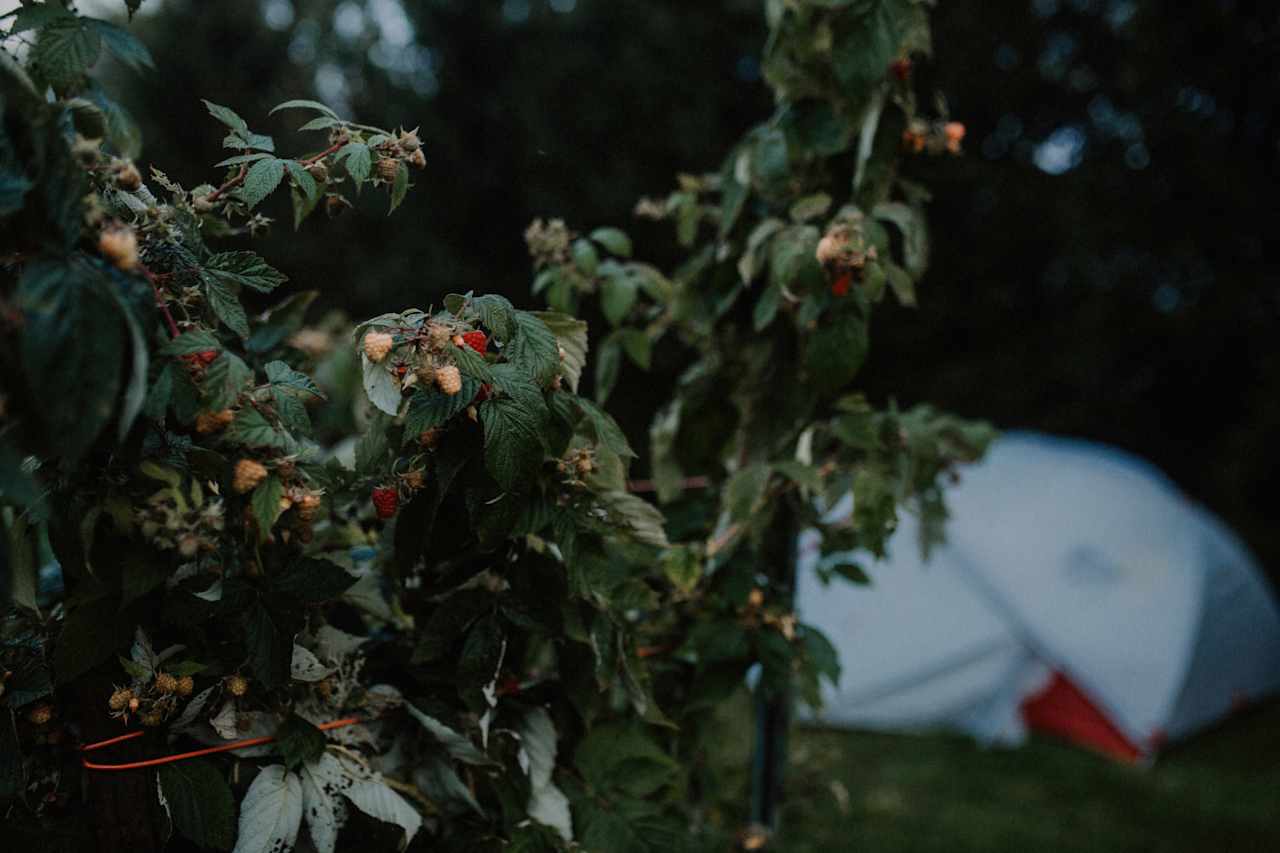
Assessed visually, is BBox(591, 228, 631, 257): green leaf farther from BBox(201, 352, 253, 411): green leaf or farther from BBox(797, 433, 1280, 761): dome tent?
A: BBox(797, 433, 1280, 761): dome tent

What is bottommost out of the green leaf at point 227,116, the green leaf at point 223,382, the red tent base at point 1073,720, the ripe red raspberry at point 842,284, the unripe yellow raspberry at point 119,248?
the red tent base at point 1073,720

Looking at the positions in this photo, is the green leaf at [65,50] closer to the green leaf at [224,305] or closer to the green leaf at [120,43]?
the green leaf at [120,43]

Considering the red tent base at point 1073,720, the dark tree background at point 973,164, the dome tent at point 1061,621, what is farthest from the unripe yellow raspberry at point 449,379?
the dark tree background at point 973,164

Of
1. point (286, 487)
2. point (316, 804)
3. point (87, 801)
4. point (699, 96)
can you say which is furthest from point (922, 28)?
point (699, 96)

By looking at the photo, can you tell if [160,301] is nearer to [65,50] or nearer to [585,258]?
[65,50]

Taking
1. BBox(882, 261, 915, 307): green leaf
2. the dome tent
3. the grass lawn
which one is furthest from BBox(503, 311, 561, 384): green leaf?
the dome tent

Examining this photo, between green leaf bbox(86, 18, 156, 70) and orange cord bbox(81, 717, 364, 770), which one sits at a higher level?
green leaf bbox(86, 18, 156, 70)

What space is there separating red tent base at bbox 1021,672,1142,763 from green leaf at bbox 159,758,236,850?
3804 millimetres

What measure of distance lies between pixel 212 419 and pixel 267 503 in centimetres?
7

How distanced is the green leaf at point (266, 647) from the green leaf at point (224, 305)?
0.68ft

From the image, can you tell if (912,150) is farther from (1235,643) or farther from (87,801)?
(1235,643)

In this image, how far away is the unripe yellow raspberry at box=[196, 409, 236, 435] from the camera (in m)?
0.66

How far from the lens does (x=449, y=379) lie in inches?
26.6

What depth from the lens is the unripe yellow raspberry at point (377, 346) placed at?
684 mm
